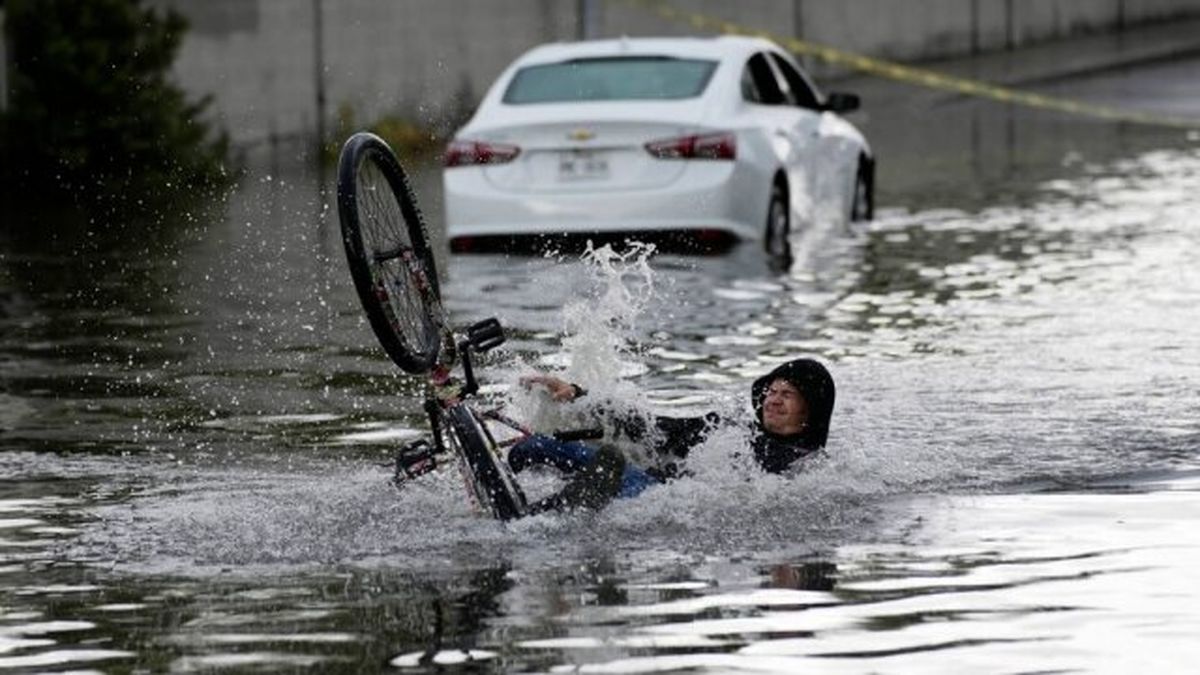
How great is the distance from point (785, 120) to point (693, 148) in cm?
144

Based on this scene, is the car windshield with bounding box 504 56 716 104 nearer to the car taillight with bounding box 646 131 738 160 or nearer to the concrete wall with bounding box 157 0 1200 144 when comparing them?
the car taillight with bounding box 646 131 738 160

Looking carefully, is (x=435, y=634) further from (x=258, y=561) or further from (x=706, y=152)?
(x=706, y=152)

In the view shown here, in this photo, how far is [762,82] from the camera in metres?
22.7

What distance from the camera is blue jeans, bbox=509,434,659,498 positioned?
10844 millimetres

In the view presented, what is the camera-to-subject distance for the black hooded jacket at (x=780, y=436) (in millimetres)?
11227

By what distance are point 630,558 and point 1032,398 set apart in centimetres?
429

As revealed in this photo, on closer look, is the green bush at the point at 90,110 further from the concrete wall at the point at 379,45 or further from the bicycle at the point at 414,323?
the bicycle at the point at 414,323

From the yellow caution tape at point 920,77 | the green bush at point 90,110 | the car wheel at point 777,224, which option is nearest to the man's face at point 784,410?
the car wheel at point 777,224

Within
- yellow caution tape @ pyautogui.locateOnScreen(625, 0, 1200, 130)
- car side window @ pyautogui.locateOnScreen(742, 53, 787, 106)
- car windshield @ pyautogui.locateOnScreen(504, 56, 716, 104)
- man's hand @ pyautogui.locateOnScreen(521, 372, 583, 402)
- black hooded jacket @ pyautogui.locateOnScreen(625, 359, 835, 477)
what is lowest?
yellow caution tape @ pyautogui.locateOnScreen(625, 0, 1200, 130)

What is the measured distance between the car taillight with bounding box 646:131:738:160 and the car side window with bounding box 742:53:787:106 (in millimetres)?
1256

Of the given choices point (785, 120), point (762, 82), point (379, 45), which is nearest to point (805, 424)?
point (785, 120)

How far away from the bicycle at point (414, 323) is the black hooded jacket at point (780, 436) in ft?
1.63

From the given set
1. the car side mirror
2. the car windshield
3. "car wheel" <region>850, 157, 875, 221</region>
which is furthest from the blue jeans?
"car wheel" <region>850, 157, 875, 221</region>

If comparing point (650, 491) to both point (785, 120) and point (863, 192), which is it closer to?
point (785, 120)
